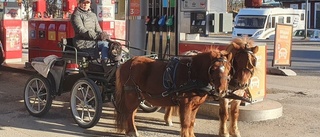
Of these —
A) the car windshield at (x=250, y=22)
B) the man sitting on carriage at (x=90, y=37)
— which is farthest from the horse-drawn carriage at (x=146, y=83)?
the car windshield at (x=250, y=22)

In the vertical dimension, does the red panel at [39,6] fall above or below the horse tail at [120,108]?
Answer: above

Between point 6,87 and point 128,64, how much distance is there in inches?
220

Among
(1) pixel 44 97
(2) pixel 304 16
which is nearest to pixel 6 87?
(1) pixel 44 97

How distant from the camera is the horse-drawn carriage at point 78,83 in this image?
23.1 ft

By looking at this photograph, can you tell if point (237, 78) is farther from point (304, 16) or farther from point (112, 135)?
point (304, 16)

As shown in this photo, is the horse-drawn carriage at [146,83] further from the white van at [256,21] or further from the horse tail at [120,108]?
the white van at [256,21]

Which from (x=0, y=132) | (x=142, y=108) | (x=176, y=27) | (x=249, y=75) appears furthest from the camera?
(x=176, y=27)

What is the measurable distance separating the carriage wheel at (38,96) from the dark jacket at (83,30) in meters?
0.85

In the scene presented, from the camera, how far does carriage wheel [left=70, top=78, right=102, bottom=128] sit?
678 cm

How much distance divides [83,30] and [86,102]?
3.85 feet

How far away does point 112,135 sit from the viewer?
22.2ft

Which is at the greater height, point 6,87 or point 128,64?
point 128,64

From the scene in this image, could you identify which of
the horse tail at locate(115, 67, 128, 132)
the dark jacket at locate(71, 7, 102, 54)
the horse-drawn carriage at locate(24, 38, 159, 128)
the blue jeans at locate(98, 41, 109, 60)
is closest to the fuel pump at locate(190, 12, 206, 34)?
the horse-drawn carriage at locate(24, 38, 159, 128)

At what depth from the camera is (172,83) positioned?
5898mm
